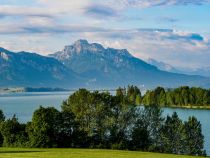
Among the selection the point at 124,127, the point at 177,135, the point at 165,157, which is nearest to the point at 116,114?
the point at 124,127

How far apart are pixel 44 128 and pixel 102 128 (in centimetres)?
1279

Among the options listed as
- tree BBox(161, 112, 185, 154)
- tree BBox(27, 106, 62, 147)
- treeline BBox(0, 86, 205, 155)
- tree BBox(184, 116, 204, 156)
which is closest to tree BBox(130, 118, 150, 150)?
treeline BBox(0, 86, 205, 155)

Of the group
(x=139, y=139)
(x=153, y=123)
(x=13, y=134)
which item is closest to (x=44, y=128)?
(x=13, y=134)

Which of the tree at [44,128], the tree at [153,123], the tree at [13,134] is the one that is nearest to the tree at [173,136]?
the tree at [153,123]

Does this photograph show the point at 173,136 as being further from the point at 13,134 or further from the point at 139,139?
the point at 13,134

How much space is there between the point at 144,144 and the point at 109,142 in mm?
5469

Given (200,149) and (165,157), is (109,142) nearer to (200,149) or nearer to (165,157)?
(200,149)

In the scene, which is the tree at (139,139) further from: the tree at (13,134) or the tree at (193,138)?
the tree at (13,134)

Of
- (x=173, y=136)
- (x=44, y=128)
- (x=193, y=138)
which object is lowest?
(x=193, y=138)

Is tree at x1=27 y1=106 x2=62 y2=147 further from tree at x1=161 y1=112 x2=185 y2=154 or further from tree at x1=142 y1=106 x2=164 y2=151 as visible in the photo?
tree at x1=161 y1=112 x2=185 y2=154

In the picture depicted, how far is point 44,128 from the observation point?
56750 millimetres

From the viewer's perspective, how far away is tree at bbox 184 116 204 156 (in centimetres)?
7156

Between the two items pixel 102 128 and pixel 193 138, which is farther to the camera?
pixel 193 138

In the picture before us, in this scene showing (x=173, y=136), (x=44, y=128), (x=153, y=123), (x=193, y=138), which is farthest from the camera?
(x=153, y=123)
